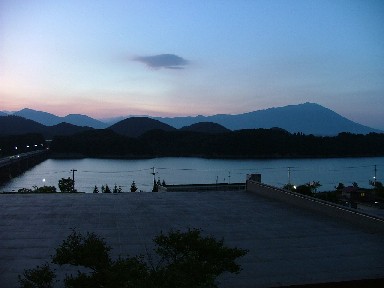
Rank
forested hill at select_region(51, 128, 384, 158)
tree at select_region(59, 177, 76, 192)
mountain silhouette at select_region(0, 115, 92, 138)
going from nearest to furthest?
tree at select_region(59, 177, 76, 192) → forested hill at select_region(51, 128, 384, 158) → mountain silhouette at select_region(0, 115, 92, 138)

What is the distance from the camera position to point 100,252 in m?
3.17

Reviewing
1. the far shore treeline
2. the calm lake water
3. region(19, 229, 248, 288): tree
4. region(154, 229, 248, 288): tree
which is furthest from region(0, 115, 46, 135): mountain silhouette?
region(154, 229, 248, 288): tree

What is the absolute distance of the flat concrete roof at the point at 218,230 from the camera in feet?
16.2

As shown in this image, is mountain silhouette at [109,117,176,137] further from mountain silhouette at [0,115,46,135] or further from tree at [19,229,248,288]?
tree at [19,229,248,288]

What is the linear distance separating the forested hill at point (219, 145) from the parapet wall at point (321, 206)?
67.0m

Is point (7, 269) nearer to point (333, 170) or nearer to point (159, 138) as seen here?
point (333, 170)

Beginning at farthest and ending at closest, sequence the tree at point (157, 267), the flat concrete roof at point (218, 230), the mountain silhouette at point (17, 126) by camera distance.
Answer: the mountain silhouette at point (17, 126)
the flat concrete roof at point (218, 230)
the tree at point (157, 267)

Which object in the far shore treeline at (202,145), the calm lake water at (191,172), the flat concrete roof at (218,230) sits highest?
the far shore treeline at (202,145)

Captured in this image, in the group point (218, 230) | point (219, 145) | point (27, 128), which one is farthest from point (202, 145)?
point (218, 230)

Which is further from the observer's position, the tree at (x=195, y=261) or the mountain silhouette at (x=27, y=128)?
the mountain silhouette at (x=27, y=128)

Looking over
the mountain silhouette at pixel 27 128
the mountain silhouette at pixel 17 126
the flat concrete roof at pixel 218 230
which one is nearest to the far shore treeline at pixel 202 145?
the mountain silhouette at pixel 17 126

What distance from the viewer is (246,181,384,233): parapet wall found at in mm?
7262

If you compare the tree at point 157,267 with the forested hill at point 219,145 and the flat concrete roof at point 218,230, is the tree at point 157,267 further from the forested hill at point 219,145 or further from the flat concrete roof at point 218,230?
the forested hill at point 219,145

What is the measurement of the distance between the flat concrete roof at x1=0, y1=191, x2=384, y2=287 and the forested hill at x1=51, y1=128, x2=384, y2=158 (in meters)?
69.1
